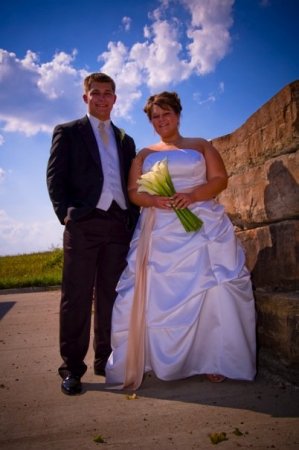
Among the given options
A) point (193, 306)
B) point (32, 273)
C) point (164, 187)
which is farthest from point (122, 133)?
point (32, 273)

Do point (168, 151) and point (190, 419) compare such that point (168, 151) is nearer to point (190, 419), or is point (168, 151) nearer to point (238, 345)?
point (238, 345)

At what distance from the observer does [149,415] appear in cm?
233

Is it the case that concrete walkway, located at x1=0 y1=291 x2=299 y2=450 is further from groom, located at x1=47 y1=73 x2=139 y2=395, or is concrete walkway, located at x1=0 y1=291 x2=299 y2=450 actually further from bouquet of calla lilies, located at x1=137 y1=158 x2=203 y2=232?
bouquet of calla lilies, located at x1=137 y1=158 x2=203 y2=232

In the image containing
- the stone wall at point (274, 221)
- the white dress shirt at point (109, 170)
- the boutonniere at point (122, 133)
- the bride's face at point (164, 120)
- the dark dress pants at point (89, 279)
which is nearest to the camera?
the stone wall at point (274, 221)

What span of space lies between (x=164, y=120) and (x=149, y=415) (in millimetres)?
2418

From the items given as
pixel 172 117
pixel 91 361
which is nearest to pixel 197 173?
pixel 172 117

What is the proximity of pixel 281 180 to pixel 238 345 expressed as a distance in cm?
134

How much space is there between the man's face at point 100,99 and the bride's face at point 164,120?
42 cm

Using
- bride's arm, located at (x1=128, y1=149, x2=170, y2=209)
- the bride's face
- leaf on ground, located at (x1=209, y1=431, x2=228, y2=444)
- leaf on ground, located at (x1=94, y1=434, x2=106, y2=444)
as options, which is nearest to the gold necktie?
bride's arm, located at (x1=128, y1=149, x2=170, y2=209)

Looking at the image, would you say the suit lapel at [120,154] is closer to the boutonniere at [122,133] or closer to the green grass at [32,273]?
the boutonniere at [122,133]

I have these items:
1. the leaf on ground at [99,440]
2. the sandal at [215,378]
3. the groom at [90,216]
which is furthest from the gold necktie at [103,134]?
the leaf on ground at [99,440]

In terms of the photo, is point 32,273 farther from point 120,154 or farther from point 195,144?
point 195,144

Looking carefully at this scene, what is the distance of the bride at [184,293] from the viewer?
2.88 metres

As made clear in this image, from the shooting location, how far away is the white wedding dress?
2.87 meters
